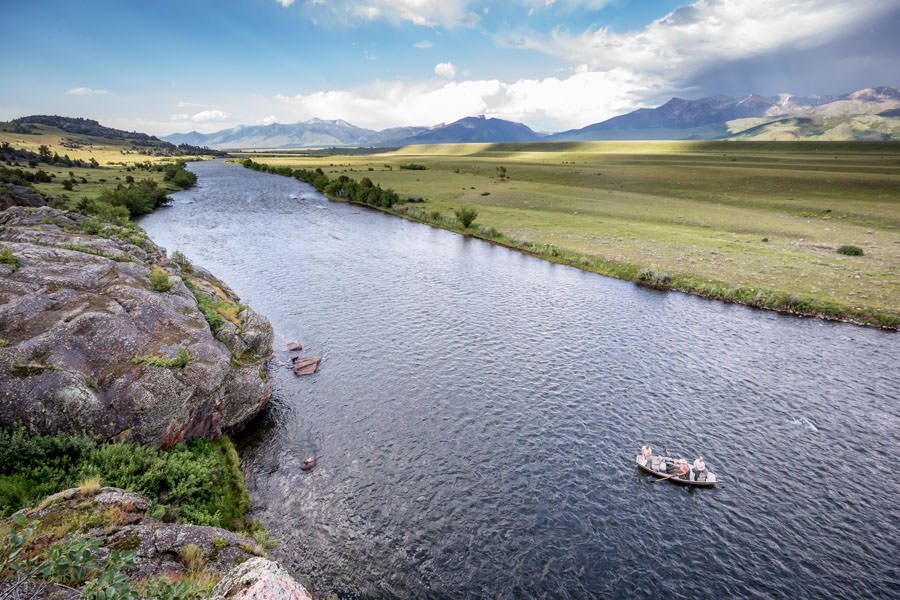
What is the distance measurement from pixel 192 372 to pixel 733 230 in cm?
11205

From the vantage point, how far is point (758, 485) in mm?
27234

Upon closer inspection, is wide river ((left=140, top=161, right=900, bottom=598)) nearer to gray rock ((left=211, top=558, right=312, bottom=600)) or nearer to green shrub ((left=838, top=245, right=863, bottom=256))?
gray rock ((left=211, top=558, right=312, bottom=600))

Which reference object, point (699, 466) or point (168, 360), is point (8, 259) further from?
point (699, 466)

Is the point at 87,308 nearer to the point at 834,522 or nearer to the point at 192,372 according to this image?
the point at 192,372

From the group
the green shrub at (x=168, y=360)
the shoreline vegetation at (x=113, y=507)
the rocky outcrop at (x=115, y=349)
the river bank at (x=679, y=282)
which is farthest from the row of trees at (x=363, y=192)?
the green shrub at (x=168, y=360)

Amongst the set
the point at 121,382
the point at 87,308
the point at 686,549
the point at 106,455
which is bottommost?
the point at 686,549

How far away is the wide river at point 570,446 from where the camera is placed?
21.8 m

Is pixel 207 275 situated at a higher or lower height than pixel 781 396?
higher

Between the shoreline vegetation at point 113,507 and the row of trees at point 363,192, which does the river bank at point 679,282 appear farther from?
the shoreline vegetation at point 113,507

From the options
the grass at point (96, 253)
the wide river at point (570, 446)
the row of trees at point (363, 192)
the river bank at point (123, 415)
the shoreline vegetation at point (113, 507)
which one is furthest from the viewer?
the row of trees at point (363, 192)

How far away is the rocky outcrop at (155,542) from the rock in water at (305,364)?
2062 cm

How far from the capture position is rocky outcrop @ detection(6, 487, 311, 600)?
39.7 ft

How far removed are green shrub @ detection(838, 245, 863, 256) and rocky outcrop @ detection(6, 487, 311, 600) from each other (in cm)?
10112

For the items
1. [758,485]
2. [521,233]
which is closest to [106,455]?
[758,485]
